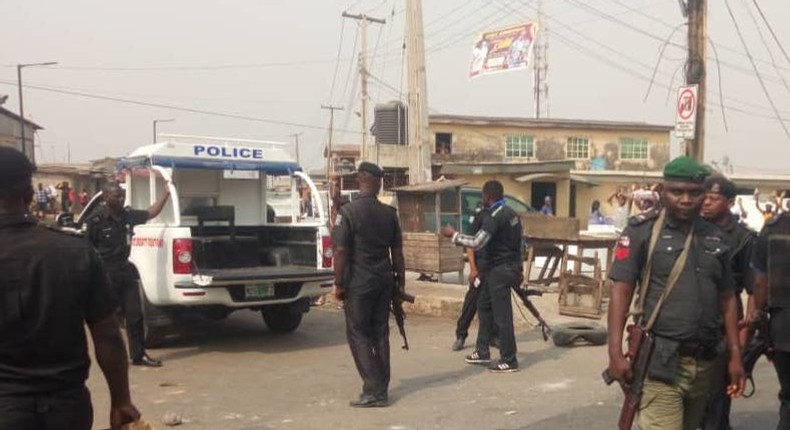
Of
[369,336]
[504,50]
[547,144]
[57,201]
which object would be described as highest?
[504,50]

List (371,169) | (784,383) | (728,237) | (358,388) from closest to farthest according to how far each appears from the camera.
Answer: (784,383)
(728,237)
(371,169)
(358,388)

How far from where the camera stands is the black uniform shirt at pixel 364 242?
21.7ft

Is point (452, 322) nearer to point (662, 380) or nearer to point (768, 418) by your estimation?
point (768, 418)

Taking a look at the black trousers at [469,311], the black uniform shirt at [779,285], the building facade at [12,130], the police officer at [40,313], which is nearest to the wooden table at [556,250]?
the black trousers at [469,311]

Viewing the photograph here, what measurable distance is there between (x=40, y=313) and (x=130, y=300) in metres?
5.42

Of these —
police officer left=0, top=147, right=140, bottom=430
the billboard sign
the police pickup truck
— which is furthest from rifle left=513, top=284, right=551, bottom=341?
the billboard sign

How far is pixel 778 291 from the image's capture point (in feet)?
13.7

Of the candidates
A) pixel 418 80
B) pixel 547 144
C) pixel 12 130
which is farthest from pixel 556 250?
pixel 12 130

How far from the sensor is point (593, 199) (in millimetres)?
33594

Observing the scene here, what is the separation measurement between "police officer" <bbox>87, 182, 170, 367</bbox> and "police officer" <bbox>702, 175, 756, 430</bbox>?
5.22 metres

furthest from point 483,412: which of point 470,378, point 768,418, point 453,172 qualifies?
point 453,172

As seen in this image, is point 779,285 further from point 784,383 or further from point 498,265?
point 498,265

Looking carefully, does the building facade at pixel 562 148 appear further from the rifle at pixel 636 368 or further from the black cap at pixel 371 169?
the rifle at pixel 636 368

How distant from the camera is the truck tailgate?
821 centimetres
